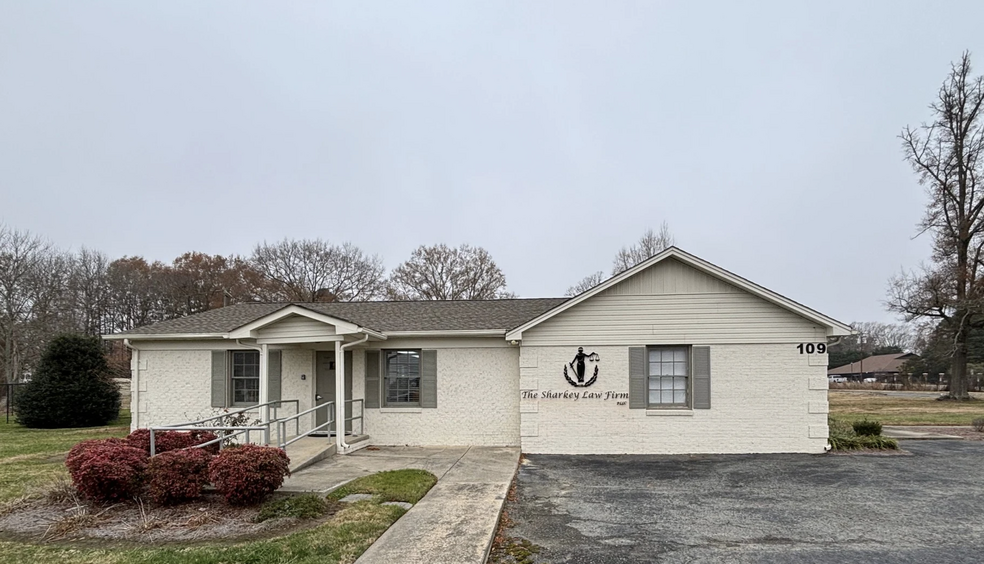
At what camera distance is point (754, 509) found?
7434 millimetres

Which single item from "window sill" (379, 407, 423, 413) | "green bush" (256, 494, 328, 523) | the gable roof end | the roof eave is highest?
the gable roof end

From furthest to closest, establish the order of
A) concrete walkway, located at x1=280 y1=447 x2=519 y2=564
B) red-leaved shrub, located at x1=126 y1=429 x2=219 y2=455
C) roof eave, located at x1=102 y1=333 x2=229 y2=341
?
roof eave, located at x1=102 y1=333 x2=229 y2=341, red-leaved shrub, located at x1=126 y1=429 x2=219 y2=455, concrete walkway, located at x1=280 y1=447 x2=519 y2=564

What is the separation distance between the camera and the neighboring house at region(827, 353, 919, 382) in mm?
64756

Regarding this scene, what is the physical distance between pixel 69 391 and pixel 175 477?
1501cm

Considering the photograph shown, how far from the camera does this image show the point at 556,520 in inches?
273

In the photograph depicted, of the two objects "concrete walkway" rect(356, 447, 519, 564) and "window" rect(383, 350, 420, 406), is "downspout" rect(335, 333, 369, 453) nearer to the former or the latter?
"window" rect(383, 350, 420, 406)

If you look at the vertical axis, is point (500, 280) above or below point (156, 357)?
above

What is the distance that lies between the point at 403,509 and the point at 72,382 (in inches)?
685

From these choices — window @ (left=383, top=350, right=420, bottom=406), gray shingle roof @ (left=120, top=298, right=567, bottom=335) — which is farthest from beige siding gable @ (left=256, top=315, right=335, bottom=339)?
window @ (left=383, top=350, right=420, bottom=406)

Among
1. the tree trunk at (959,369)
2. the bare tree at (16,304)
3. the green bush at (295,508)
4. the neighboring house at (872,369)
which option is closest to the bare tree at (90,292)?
the bare tree at (16,304)

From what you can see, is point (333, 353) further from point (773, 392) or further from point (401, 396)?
point (773, 392)

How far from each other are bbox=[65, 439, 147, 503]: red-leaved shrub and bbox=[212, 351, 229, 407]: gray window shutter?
552 cm

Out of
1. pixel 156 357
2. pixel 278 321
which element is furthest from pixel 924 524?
pixel 156 357

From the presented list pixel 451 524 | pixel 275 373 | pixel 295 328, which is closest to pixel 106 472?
pixel 451 524
